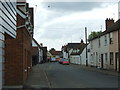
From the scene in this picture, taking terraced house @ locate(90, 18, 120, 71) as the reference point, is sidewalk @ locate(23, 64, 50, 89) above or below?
below

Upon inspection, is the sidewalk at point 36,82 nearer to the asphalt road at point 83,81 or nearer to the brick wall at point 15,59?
the asphalt road at point 83,81

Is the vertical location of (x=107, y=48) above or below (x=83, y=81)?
above

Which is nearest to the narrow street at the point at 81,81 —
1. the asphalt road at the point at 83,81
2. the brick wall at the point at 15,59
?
the asphalt road at the point at 83,81

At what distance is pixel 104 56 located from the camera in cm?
4100

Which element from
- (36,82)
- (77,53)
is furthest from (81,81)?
(77,53)

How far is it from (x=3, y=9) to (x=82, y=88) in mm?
11105

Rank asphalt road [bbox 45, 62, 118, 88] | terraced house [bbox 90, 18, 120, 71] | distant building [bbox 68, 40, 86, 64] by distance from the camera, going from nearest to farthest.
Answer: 1. asphalt road [bbox 45, 62, 118, 88]
2. terraced house [bbox 90, 18, 120, 71]
3. distant building [bbox 68, 40, 86, 64]

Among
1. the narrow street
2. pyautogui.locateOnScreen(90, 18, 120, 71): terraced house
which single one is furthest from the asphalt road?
pyautogui.locateOnScreen(90, 18, 120, 71): terraced house

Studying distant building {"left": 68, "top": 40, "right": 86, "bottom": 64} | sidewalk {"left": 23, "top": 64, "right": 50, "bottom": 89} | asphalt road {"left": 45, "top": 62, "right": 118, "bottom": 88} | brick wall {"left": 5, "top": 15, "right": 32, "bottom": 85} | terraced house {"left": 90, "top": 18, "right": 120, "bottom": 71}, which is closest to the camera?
brick wall {"left": 5, "top": 15, "right": 32, "bottom": 85}

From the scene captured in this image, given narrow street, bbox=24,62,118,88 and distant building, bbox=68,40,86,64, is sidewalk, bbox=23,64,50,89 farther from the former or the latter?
distant building, bbox=68,40,86,64

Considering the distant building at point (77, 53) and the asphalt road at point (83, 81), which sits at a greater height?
the distant building at point (77, 53)

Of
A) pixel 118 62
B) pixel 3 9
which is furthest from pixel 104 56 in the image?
pixel 3 9

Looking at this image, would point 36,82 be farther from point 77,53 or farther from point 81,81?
point 77,53

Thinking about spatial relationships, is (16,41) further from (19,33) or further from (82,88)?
(82,88)
